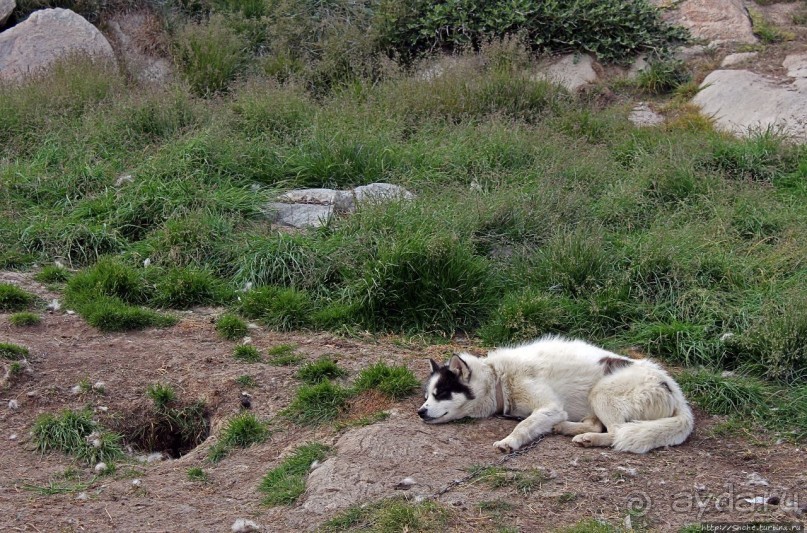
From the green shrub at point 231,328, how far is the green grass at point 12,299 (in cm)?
170

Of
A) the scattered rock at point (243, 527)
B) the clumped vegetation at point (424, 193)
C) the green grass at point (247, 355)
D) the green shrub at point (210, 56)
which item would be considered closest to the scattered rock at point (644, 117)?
the clumped vegetation at point (424, 193)

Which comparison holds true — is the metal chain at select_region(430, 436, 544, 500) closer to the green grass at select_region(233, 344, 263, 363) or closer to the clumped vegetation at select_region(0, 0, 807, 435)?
the clumped vegetation at select_region(0, 0, 807, 435)

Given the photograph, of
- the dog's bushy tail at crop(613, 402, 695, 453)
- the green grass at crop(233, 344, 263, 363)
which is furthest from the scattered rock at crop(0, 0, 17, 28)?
the dog's bushy tail at crop(613, 402, 695, 453)

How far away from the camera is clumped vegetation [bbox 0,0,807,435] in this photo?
7.39m

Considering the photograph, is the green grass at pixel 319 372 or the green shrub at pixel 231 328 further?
the green shrub at pixel 231 328

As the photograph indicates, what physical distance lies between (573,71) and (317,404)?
776 cm

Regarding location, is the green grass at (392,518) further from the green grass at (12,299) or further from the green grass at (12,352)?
the green grass at (12,299)

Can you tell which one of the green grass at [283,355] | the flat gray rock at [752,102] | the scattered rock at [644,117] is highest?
the green grass at [283,355]

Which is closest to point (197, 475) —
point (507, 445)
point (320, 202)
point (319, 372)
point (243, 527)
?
point (243, 527)

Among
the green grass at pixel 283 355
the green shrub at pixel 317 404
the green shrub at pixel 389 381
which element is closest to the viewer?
the green shrub at pixel 317 404

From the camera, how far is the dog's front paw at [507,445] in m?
5.34

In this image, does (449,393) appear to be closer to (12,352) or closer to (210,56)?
(12,352)

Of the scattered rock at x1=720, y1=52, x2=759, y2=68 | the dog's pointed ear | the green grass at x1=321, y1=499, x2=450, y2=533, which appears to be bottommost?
the scattered rock at x1=720, y1=52, x2=759, y2=68

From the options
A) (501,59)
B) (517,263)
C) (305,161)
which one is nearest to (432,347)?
(517,263)
